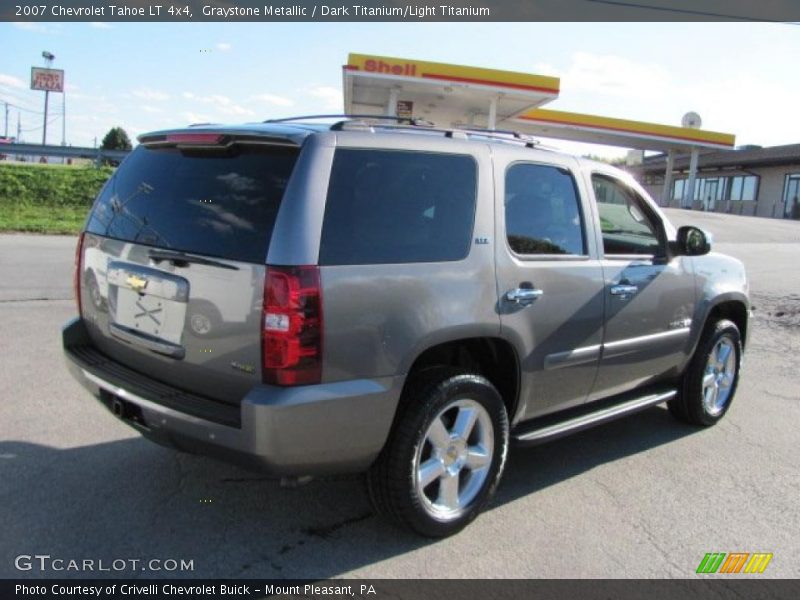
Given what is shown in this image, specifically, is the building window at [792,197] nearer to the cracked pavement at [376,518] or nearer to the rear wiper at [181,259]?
the cracked pavement at [376,518]

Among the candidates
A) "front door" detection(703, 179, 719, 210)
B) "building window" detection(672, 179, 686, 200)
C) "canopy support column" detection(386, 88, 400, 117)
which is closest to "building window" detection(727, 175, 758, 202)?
"front door" detection(703, 179, 719, 210)

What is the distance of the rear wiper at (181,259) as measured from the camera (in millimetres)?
2891

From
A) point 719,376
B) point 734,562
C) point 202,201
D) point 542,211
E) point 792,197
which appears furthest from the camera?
point 792,197

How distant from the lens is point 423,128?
11.7 ft

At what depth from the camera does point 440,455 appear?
3.33m

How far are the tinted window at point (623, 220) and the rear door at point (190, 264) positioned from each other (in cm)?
219

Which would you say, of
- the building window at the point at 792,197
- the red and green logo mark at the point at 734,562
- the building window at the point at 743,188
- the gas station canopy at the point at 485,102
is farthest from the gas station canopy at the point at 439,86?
the red and green logo mark at the point at 734,562

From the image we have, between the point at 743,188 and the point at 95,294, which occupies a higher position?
the point at 743,188

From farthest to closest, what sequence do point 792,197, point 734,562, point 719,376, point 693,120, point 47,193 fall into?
1. point 693,120
2. point 792,197
3. point 47,193
4. point 719,376
5. point 734,562

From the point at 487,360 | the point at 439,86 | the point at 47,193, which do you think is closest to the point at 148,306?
the point at 487,360

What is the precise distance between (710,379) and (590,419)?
5.37 feet

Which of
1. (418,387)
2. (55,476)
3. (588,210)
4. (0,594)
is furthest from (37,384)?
(588,210)

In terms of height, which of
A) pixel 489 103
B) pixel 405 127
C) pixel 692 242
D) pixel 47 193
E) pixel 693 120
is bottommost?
pixel 47 193

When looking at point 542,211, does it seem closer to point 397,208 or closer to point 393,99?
point 397,208
